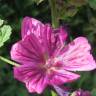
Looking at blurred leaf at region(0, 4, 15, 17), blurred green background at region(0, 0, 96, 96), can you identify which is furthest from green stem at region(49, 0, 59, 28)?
blurred green background at region(0, 0, 96, 96)

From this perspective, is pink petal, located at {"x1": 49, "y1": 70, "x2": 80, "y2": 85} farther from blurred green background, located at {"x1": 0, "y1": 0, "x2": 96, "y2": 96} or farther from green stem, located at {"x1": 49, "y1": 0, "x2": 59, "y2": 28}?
blurred green background, located at {"x1": 0, "y1": 0, "x2": 96, "y2": 96}

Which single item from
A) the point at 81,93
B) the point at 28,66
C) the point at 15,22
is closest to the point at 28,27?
the point at 28,66

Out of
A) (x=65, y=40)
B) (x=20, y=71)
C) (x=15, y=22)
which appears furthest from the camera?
(x=15, y=22)

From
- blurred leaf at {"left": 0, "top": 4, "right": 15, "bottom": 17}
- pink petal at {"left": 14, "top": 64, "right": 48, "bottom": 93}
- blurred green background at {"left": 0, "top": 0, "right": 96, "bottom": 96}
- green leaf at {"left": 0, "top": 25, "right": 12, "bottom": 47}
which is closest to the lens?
pink petal at {"left": 14, "top": 64, "right": 48, "bottom": 93}

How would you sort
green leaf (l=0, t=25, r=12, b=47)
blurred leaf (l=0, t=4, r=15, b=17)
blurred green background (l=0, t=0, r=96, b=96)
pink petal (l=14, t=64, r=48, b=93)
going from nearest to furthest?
pink petal (l=14, t=64, r=48, b=93)
green leaf (l=0, t=25, r=12, b=47)
blurred leaf (l=0, t=4, r=15, b=17)
blurred green background (l=0, t=0, r=96, b=96)

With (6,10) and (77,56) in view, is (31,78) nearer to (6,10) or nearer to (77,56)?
(77,56)

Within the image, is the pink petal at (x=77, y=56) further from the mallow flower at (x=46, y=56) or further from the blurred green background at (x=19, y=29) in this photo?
the blurred green background at (x=19, y=29)

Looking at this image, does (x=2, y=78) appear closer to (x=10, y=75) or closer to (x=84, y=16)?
(x=10, y=75)
